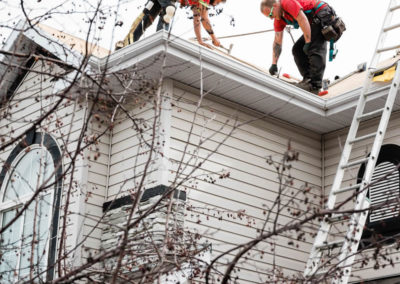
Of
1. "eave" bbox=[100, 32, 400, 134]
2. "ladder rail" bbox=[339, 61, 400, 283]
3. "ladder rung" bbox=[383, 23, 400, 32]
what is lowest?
"ladder rail" bbox=[339, 61, 400, 283]

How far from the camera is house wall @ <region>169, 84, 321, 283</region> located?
29.7ft

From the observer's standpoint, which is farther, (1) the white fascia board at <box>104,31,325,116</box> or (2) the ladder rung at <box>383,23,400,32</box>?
(2) the ladder rung at <box>383,23,400,32</box>

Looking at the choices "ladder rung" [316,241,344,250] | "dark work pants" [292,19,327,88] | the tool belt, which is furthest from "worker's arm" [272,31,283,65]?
"ladder rung" [316,241,344,250]

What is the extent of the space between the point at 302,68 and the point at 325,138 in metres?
0.99

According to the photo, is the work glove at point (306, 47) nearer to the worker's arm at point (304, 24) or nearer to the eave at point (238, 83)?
the worker's arm at point (304, 24)

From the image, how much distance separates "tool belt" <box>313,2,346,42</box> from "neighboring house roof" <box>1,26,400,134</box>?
0.73m

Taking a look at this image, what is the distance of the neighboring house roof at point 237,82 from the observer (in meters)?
8.88

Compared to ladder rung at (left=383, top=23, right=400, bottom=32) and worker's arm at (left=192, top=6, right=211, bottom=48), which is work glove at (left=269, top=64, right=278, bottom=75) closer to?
worker's arm at (left=192, top=6, right=211, bottom=48)

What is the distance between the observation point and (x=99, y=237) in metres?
9.34

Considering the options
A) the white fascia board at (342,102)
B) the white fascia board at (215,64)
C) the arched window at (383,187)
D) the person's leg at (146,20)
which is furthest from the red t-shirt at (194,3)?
the arched window at (383,187)

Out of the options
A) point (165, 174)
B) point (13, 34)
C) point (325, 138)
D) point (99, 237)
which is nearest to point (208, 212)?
point (165, 174)

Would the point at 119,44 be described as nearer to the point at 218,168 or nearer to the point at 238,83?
the point at 238,83

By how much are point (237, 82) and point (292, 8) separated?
1.45 meters

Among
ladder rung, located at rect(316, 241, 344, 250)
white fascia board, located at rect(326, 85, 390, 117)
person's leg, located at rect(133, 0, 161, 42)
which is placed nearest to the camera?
ladder rung, located at rect(316, 241, 344, 250)
